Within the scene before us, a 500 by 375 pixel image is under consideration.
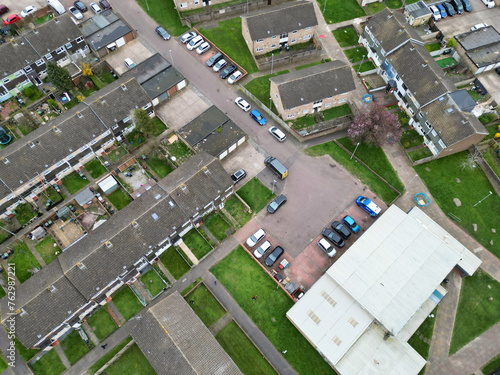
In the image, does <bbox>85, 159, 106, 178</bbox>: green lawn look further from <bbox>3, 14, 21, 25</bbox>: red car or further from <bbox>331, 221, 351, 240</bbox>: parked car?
<bbox>3, 14, 21, 25</bbox>: red car

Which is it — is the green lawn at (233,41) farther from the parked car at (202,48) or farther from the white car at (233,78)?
the white car at (233,78)

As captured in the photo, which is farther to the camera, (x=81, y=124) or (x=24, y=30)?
(x=24, y=30)

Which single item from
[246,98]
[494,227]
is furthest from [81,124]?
[494,227]

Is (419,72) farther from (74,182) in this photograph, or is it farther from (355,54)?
(74,182)

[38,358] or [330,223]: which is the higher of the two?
[38,358]

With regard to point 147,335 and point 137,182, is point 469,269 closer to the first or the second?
point 147,335

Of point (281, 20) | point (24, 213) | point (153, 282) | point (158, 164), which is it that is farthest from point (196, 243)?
point (281, 20)

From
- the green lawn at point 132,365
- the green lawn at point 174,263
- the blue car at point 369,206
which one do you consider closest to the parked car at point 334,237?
the blue car at point 369,206
